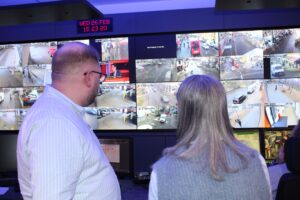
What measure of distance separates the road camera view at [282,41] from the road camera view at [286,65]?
0.15 ft

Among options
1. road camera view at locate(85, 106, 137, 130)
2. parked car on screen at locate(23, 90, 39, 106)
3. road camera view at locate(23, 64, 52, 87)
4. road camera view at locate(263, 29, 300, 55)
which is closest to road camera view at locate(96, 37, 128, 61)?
road camera view at locate(85, 106, 137, 130)

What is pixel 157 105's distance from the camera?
11.6 feet

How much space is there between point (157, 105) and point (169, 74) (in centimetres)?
32

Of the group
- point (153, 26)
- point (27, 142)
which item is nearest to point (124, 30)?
point (153, 26)

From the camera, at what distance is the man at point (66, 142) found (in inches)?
39.6

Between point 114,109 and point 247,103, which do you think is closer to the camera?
point 247,103

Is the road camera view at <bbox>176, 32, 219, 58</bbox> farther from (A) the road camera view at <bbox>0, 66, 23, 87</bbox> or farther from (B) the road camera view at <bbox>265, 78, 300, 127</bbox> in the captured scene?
(A) the road camera view at <bbox>0, 66, 23, 87</bbox>

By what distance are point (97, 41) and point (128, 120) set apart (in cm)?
85

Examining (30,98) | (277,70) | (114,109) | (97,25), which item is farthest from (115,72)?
(277,70)

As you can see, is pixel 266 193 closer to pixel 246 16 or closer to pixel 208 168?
pixel 208 168

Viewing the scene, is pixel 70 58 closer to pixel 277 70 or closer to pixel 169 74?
pixel 169 74

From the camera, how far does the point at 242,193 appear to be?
1.03m

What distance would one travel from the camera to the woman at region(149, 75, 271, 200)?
3.34 ft

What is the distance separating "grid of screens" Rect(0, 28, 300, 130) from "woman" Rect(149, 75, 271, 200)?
7.76ft
